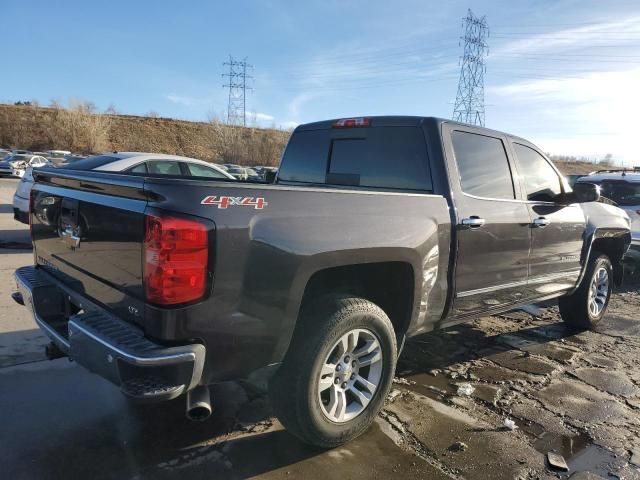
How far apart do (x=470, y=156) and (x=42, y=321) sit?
3214 mm

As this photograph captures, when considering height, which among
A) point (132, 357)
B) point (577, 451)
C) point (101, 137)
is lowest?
point (577, 451)

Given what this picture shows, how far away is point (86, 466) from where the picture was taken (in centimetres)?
275

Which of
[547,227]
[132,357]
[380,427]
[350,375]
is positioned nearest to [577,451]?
[380,427]

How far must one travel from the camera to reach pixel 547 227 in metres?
4.55

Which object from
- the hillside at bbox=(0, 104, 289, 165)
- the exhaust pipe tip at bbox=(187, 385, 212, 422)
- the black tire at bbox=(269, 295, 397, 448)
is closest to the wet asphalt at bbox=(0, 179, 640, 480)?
the black tire at bbox=(269, 295, 397, 448)

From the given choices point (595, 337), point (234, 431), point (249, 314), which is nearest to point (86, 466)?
point (234, 431)

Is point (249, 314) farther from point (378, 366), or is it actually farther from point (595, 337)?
point (595, 337)

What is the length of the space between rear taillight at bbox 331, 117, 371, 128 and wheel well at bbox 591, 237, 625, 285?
327 centimetres

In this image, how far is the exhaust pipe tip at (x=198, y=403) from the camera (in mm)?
2500

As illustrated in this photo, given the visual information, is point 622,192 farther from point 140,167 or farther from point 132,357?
point 132,357

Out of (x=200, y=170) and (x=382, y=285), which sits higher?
(x=200, y=170)

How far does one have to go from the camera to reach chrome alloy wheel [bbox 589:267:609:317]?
575cm

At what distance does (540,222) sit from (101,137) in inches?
2673

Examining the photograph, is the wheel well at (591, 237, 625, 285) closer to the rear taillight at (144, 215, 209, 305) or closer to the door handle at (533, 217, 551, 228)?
the door handle at (533, 217, 551, 228)
